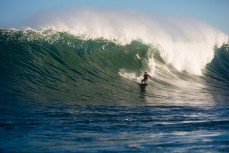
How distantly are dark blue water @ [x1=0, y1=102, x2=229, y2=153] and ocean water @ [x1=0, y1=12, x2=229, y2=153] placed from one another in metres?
0.02

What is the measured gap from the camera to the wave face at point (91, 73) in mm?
12938

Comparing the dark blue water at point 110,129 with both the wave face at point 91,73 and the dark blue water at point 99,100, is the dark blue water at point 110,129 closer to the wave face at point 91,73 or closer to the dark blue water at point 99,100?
the dark blue water at point 99,100

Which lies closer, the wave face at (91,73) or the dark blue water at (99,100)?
the dark blue water at (99,100)

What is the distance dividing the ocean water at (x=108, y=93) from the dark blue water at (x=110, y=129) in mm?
18

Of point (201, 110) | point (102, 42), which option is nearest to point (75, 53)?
point (102, 42)

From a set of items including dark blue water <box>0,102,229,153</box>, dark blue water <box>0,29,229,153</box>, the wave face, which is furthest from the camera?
the wave face

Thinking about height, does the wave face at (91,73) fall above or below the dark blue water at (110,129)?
above

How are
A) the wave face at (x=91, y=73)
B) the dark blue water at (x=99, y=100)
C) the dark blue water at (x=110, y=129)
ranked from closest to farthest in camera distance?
the dark blue water at (x=110, y=129)
the dark blue water at (x=99, y=100)
the wave face at (x=91, y=73)

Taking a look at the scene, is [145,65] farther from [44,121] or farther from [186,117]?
[44,121]

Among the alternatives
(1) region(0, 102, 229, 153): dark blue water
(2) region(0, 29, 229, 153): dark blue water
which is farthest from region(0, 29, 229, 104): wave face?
(1) region(0, 102, 229, 153): dark blue water

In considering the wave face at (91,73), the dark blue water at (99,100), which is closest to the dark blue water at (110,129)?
the dark blue water at (99,100)

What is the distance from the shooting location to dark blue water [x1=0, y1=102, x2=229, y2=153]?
21.4 ft

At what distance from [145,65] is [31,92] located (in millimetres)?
8626

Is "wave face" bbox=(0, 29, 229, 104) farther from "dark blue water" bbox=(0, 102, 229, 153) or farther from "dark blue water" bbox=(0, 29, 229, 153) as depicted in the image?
"dark blue water" bbox=(0, 102, 229, 153)
